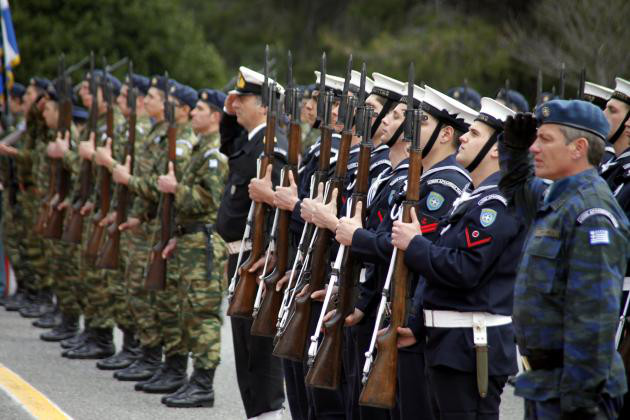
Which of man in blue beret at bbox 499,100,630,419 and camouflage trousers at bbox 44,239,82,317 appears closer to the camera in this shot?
man in blue beret at bbox 499,100,630,419

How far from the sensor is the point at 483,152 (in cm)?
505

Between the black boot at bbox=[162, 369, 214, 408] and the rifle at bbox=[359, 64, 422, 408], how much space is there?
3.27 metres

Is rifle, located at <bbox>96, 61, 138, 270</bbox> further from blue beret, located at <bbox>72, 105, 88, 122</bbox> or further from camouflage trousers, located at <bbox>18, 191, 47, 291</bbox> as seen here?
camouflage trousers, located at <bbox>18, 191, 47, 291</bbox>

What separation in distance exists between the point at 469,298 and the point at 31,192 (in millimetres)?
8854

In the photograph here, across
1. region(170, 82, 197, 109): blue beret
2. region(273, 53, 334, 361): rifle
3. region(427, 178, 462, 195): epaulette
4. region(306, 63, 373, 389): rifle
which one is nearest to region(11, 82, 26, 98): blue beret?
region(170, 82, 197, 109): blue beret

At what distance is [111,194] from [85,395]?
249 cm

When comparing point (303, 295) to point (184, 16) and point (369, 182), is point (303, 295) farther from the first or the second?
point (184, 16)

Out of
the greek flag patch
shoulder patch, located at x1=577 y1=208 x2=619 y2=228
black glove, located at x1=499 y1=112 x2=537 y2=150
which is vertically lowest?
the greek flag patch

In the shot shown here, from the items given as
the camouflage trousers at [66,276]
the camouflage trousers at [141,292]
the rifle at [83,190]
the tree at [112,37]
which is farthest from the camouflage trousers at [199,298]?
the tree at [112,37]

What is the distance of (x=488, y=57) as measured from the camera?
22.1 meters

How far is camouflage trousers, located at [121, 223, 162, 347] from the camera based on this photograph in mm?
8984

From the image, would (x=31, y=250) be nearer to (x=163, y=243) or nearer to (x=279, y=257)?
(x=163, y=243)

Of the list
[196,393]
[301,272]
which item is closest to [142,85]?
[196,393]

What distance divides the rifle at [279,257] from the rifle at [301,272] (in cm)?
12
